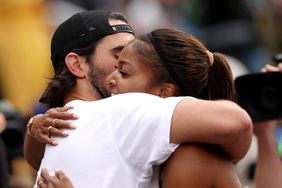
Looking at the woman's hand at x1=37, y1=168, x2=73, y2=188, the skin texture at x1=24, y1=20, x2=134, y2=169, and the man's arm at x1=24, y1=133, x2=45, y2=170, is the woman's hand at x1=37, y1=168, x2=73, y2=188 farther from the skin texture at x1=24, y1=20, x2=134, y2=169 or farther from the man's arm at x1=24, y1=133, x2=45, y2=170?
the man's arm at x1=24, y1=133, x2=45, y2=170

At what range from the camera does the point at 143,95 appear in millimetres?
3939

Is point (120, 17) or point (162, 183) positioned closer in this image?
point (162, 183)

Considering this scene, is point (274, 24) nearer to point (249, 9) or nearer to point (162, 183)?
point (249, 9)

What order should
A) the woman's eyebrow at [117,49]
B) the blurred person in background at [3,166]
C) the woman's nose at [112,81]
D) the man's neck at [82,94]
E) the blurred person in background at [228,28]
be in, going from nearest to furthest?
the woman's nose at [112,81], the man's neck at [82,94], the woman's eyebrow at [117,49], the blurred person in background at [3,166], the blurred person in background at [228,28]

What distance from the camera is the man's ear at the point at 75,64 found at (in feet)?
14.8

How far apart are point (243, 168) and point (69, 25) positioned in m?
3.86

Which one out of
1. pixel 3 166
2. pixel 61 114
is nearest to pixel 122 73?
pixel 61 114

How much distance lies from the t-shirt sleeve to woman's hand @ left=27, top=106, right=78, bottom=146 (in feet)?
0.76

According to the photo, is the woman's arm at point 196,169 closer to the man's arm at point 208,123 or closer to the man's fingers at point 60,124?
the man's arm at point 208,123

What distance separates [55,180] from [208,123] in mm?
663

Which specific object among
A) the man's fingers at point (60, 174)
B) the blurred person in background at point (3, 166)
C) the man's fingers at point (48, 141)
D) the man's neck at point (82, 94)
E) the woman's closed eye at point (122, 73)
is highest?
the woman's closed eye at point (122, 73)

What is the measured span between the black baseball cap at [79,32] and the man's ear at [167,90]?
1.98 ft

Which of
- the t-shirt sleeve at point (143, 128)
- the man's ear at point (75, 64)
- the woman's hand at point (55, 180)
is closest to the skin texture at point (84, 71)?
the man's ear at point (75, 64)

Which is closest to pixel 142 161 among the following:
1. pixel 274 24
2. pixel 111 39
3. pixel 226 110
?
pixel 226 110
